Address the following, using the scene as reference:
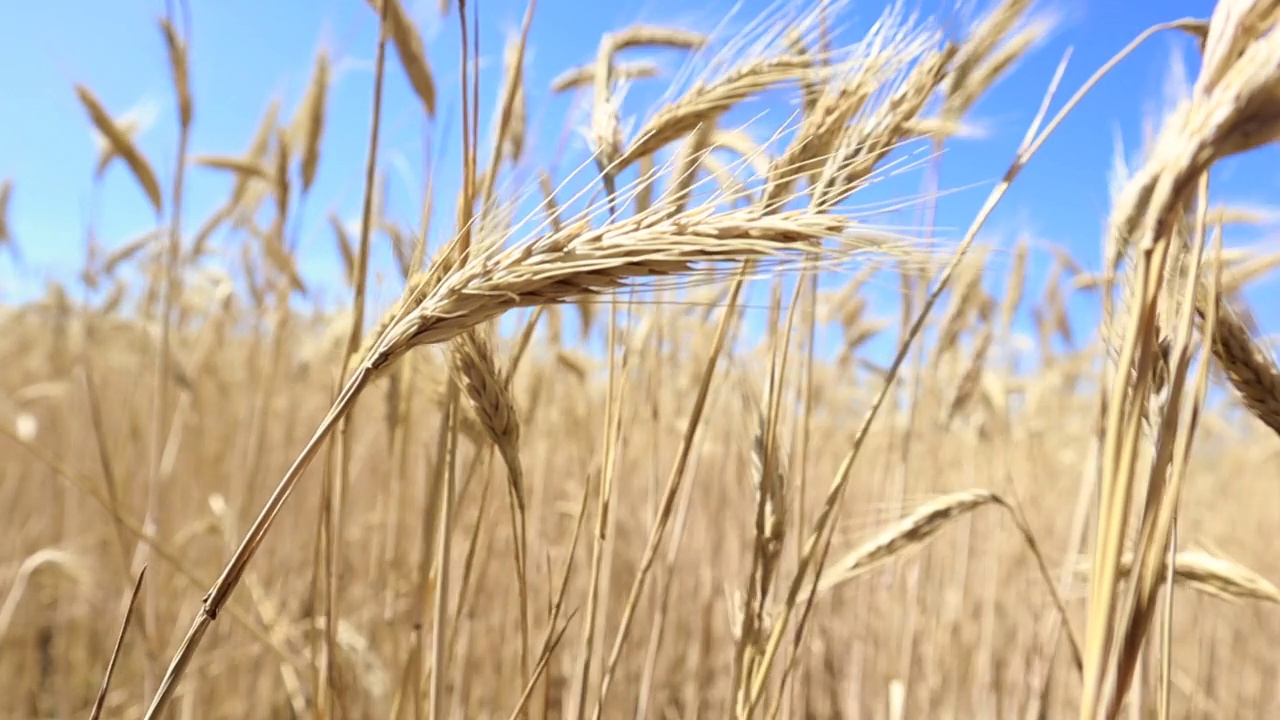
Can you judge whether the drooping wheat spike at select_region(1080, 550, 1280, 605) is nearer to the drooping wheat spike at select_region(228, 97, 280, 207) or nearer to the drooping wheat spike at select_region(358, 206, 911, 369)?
the drooping wheat spike at select_region(358, 206, 911, 369)

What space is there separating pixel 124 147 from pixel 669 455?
175cm

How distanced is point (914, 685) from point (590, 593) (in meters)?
1.38

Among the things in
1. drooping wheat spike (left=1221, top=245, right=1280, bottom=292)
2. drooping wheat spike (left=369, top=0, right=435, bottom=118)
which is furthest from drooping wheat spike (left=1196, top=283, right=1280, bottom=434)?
drooping wheat spike (left=369, top=0, right=435, bottom=118)

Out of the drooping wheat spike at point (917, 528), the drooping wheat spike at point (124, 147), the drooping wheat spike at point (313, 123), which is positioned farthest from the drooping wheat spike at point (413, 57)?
the drooping wheat spike at point (917, 528)

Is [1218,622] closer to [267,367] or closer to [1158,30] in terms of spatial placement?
[1158,30]

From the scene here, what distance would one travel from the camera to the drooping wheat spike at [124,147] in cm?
127

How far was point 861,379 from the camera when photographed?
4.03 meters

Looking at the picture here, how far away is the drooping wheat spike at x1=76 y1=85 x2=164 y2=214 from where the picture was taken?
1.27m

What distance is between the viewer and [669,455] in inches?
100

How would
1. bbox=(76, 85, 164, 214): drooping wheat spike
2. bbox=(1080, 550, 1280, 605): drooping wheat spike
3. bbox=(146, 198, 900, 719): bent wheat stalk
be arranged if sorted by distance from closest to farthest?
bbox=(146, 198, 900, 719): bent wheat stalk < bbox=(1080, 550, 1280, 605): drooping wheat spike < bbox=(76, 85, 164, 214): drooping wheat spike

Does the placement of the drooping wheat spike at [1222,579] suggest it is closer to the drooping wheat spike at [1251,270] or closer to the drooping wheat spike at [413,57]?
the drooping wheat spike at [1251,270]

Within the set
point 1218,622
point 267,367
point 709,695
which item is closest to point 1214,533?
point 1218,622

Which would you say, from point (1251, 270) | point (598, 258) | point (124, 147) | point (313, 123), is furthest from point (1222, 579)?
point (124, 147)

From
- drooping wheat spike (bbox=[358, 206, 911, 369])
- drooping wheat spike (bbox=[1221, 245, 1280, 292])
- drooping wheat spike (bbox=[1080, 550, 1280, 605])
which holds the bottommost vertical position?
drooping wheat spike (bbox=[1080, 550, 1280, 605])
